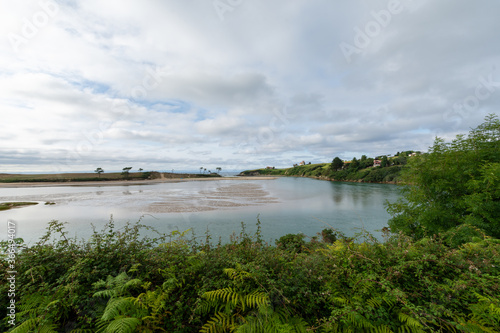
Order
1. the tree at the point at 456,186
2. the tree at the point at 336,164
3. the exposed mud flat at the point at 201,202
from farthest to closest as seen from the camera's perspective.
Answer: the tree at the point at 336,164 < the exposed mud flat at the point at 201,202 < the tree at the point at 456,186

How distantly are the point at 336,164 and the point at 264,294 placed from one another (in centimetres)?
14500

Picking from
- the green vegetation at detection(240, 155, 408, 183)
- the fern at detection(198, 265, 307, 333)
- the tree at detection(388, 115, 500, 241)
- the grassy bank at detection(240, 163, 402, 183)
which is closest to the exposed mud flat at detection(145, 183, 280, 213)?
the tree at detection(388, 115, 500, 241)

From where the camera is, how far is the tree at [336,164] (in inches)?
5290

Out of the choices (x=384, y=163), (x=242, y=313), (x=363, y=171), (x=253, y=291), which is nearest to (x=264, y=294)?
(x=253, y=291)

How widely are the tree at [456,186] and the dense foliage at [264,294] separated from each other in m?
10.3

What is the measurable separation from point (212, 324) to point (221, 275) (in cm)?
73

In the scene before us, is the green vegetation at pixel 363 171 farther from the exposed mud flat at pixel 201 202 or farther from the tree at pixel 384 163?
the exposed mud flat at pixel 201 202

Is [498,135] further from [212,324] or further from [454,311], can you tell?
[212,324]

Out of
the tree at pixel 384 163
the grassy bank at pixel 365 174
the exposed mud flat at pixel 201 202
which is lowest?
the exposed mud flat at pixel 201 202

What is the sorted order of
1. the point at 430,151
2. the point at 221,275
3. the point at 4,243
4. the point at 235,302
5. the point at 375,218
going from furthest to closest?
the point at 375,218 < the point at 430,151 < the point at 4,243 < the point at 221,275 < the point at 235,302

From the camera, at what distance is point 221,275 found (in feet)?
11.8

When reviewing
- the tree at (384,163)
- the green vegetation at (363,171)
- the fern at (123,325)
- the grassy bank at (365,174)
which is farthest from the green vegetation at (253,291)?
the tree at (384,163)

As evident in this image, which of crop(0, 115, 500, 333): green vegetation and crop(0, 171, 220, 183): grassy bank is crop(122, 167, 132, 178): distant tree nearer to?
crop(0, 171, 220, 183): grassy bank

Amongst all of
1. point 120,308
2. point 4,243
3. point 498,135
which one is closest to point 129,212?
point 4,243
